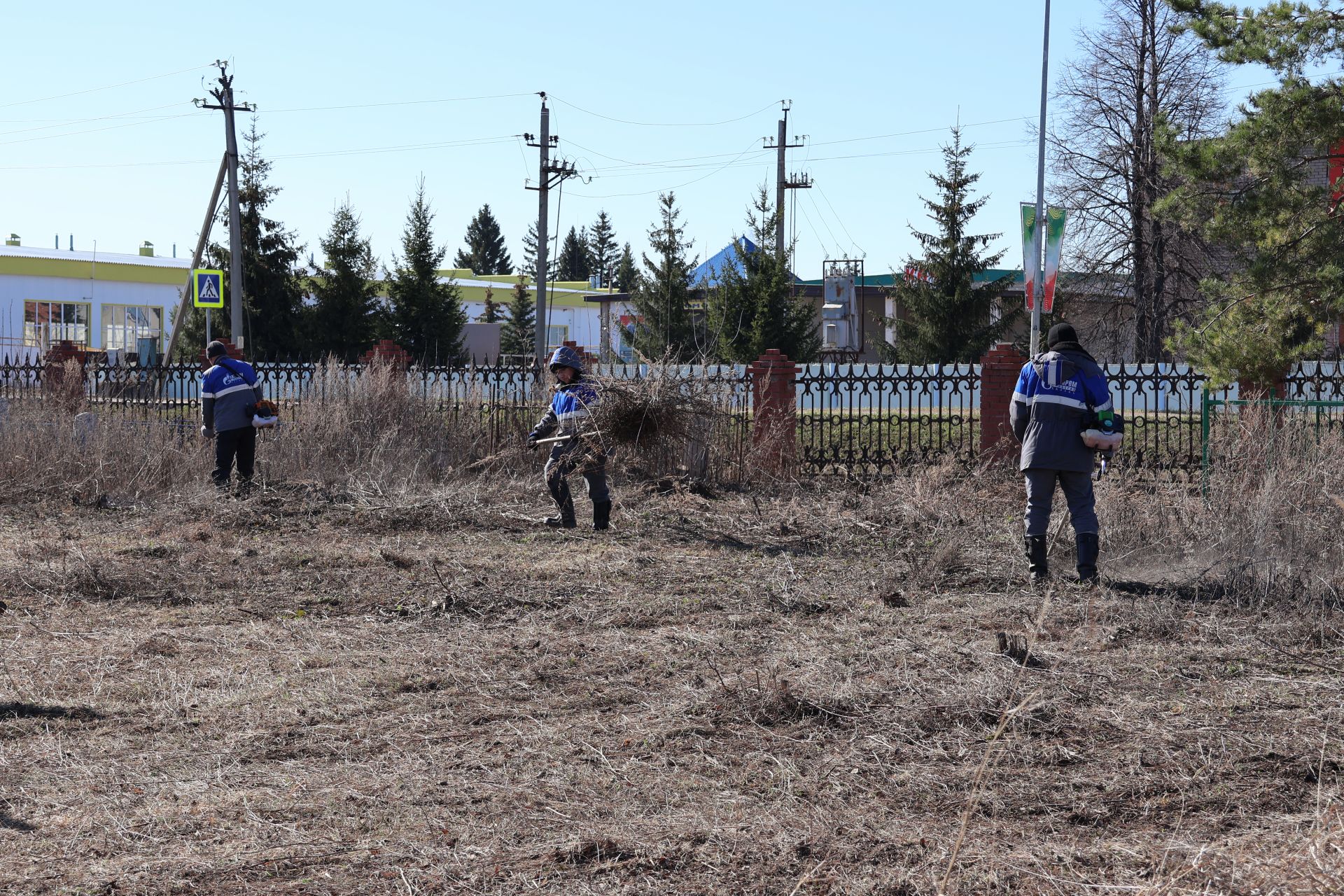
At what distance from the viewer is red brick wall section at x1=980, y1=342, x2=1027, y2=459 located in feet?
46.1

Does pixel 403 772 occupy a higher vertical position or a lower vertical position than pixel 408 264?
lower

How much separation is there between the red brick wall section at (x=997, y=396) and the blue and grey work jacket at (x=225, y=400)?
7.55 metres

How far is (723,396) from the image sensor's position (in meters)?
12.2

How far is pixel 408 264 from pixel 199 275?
49.0 feet

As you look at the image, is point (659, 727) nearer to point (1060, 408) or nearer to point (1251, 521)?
point (1060, 408)

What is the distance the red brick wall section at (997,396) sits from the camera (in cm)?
1405

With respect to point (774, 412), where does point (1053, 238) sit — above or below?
above

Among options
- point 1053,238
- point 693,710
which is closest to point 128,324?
point 1053,238

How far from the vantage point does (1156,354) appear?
30641 mm

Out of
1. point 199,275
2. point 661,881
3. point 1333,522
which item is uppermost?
point 199,275

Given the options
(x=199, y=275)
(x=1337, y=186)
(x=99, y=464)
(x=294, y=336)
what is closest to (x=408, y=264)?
(x=294, y=336)

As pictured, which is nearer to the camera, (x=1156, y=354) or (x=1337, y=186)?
(x=1337, y=186)

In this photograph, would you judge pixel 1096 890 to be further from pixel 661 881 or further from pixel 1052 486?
pixel 1052 486

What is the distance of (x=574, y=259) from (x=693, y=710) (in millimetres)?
106533
